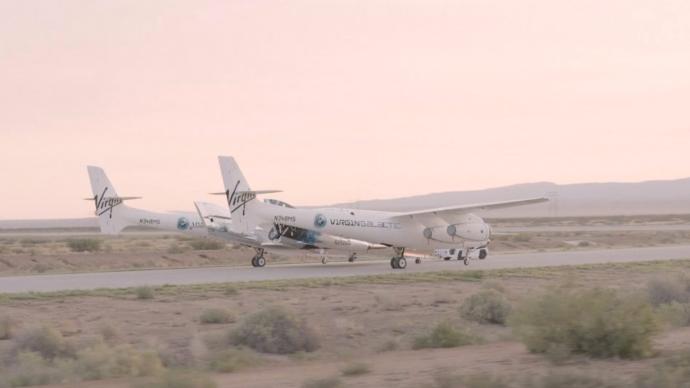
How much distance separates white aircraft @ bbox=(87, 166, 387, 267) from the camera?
1624 inches

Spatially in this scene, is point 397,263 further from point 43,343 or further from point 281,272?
point 43,343

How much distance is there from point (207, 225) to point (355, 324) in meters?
23.4

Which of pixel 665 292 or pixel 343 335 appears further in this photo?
pixel 665 292

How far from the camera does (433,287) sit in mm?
29781

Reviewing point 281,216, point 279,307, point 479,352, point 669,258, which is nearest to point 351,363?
point 479,352

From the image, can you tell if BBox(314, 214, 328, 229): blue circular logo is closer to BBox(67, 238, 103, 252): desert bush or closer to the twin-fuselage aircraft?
the twin-fuselage aircraft

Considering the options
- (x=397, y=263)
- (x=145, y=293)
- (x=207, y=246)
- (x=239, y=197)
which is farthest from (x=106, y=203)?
(x=145, y=293)

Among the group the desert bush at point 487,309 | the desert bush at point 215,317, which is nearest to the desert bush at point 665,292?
the desert bush at point 487,309

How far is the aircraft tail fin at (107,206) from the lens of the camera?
166ft

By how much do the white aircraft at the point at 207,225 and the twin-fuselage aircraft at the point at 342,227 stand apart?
0.14 feet

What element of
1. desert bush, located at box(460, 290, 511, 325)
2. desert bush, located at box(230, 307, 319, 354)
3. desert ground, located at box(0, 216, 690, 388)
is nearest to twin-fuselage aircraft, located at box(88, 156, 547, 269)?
desert ground, located at box(0, 216, 690, 388)

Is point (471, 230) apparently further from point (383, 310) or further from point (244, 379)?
point (244, 379)

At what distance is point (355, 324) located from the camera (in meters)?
21.9

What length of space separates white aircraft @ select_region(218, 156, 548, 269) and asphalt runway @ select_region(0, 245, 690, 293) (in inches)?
38.8
